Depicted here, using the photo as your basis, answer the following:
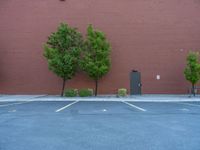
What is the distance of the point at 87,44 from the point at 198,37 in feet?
35.3

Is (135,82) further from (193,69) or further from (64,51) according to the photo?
(64,51)

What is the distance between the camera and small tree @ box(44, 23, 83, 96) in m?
23.9

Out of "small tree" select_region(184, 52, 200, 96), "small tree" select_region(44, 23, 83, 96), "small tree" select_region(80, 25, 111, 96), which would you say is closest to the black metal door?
"small tree" select_region(80, 25, 111, 96)

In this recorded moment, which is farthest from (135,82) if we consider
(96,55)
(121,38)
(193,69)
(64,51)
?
(64,51)

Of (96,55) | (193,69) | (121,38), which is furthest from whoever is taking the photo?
(121,38)

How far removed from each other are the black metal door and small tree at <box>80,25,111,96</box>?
3.01 m

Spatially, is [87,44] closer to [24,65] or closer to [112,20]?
[112,20]

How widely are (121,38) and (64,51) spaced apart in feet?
19.1

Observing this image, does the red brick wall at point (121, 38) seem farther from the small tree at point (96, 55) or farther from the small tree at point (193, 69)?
the small tree at point (193, 69)

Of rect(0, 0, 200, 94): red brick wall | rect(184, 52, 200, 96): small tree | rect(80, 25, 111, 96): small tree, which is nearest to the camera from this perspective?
rect(184, 52, 200, 96): small tree

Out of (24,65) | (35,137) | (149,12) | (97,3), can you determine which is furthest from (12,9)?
(35,137)

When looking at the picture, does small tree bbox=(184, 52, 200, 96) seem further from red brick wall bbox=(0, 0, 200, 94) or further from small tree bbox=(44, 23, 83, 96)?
small tree bbox=(44, 23, 83, 96)

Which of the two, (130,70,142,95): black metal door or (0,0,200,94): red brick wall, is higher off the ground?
(0,0,200,94): red brick wall

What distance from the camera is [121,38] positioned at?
26.7m
